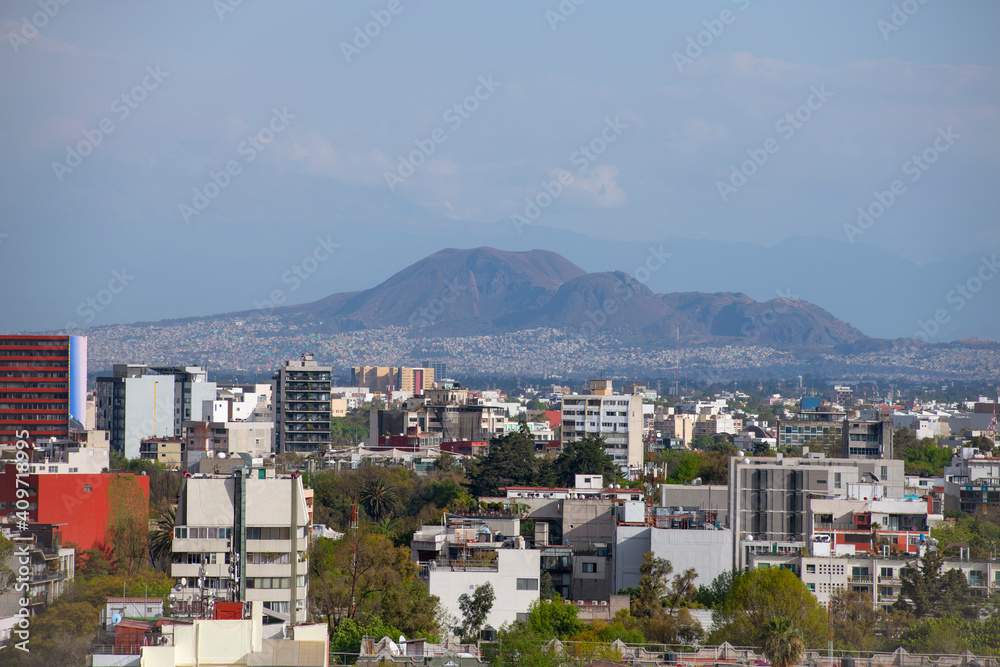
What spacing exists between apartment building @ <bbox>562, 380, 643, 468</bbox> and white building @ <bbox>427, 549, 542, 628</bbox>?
44.4m

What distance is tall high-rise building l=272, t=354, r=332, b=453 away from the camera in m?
84.0

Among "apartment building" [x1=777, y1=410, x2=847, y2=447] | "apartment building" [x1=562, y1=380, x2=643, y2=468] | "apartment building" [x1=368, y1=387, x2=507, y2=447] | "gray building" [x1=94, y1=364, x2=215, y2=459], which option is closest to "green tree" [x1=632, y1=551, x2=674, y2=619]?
"apartment building" [x1=562, y1=380, x2=643, y2=468]

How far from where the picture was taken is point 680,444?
10269 centimetres

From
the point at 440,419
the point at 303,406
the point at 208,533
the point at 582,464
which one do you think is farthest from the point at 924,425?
the point at 208,533

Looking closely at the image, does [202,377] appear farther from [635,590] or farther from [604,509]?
[635,590]

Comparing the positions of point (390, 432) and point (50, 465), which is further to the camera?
point (390, 432)

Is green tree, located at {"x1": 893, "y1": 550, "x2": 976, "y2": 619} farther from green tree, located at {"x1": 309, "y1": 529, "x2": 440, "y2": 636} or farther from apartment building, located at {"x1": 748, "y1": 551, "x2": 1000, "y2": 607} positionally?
green tree, located at {"x1": 309, "y1": 529, "x2": 440, "y2": 636}

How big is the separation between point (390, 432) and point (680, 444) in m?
24.7

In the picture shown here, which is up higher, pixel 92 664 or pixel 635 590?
pixel 92 664

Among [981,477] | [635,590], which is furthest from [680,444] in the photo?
[635,590]

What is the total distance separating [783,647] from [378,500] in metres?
30.8

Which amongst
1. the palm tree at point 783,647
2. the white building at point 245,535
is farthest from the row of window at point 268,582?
the palm tree at point 783,647

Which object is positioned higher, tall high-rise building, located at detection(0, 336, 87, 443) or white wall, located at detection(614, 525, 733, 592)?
tall high-rise building, located at detection(0, 336, 87, 443)

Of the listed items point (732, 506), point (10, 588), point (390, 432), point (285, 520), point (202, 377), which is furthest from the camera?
point (202, 377)
